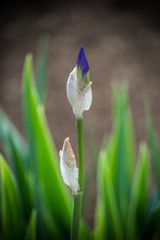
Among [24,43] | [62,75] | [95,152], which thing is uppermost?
[24,43]

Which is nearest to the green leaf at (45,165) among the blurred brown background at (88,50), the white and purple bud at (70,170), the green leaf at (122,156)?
the green leaf at (122,156)

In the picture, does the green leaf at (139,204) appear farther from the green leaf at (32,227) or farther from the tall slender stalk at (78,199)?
the tall slender stalk at (78,199)

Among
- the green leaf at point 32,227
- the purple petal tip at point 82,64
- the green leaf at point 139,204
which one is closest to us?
the purple petal tip at point 82,64

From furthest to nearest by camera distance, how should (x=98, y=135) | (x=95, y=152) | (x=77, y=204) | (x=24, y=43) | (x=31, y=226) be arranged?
(x=24, y=43) < (x=98, y=135) < (x=95, y=152) < (x=31, y=226) < (x=77, y=204)

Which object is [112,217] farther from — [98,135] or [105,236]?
[98,135]

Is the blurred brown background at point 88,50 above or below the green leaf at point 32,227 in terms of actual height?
above

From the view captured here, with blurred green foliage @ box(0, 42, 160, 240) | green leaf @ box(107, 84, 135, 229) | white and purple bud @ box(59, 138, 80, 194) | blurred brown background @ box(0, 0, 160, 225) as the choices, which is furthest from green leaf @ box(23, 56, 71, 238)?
blurred brown background @ box(0, 0, 160, 225)

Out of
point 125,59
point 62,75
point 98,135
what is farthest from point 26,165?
point 125,59

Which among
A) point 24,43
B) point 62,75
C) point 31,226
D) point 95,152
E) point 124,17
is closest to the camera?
point 31,226

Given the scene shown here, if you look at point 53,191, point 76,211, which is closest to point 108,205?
point 53,191
